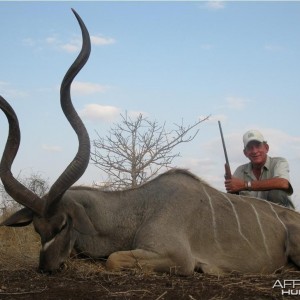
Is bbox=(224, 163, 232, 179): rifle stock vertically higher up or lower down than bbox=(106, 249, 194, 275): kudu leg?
higher up

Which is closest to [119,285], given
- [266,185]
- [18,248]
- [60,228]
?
Result: [60,228]

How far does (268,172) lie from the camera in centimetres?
560

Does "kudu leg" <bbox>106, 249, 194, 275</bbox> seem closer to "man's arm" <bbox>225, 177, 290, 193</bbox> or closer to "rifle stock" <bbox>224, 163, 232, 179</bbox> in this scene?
"man's arm" <bbox>225, 177, 290, 193</bbox>

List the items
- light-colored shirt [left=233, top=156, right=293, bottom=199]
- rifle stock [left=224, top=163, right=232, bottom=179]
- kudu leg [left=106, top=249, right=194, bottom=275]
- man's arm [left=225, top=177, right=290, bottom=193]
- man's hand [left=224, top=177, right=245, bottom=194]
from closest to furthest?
kudu leg [left=106, top=249, right=194, bottom=275], man's arm [left=225, top=177, right=290, bottom=193], man's hand [left=224, top=177, right=245, bottom=194], light-colored shirt [left=233, top=156, right=293, bottom=199], rifle stock [left=224, top=163, right=232, bottom=179]

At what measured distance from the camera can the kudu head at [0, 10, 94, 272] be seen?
157 inches

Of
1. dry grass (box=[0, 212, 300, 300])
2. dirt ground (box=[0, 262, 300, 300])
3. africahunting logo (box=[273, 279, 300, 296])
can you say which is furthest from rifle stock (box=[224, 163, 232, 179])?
africahunting logo (box=[273, 279, 300, 296])

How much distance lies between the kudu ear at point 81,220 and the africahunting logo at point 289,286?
1512 mm

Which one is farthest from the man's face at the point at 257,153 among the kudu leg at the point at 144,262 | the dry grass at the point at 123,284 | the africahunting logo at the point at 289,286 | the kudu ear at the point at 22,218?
the kudu ear at the point at 22,218

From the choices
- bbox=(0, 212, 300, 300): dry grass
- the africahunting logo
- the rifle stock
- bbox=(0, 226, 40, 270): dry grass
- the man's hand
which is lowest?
bbox=(0, 226, 40, 270): dry grass

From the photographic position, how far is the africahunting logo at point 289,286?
A: 3.01 metres

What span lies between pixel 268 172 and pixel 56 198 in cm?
243

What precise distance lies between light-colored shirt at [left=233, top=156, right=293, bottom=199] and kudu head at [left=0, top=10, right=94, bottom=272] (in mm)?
1954

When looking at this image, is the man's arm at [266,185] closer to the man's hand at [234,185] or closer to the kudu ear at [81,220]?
the man's hand at [234,185]

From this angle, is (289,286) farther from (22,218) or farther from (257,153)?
(257,153)
